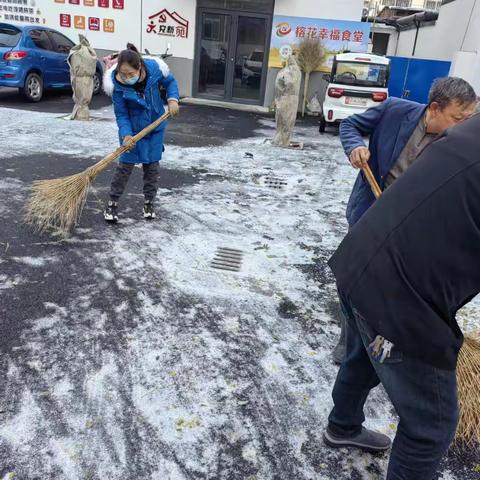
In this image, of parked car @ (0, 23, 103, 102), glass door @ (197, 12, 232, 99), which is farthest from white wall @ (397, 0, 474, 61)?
parked car @ (0, 23, 103, 102)

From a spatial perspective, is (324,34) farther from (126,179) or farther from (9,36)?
(126,179)

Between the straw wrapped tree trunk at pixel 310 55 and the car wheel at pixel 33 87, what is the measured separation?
6489 mm

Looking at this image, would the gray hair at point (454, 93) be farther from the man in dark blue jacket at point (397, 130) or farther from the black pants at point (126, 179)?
the black pants at point (126, 179)

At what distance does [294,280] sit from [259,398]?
1.41 metres

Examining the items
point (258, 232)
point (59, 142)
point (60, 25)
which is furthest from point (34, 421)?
point (60, 25)

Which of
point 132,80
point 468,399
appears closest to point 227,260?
point 132,80

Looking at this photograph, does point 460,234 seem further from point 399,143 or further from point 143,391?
point 143,391

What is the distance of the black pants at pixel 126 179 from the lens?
440cm

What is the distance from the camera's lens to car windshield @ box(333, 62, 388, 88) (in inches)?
396

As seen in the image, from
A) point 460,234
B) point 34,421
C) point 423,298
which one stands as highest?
point 460,234

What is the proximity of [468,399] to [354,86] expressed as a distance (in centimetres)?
879

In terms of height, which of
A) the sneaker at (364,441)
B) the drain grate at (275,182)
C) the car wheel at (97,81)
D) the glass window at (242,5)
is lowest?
the sneaker at (364,441)

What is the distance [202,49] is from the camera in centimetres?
1323

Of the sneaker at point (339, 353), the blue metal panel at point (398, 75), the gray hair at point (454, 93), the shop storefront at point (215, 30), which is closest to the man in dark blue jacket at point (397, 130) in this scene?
the gray hair at point (454, 93)
